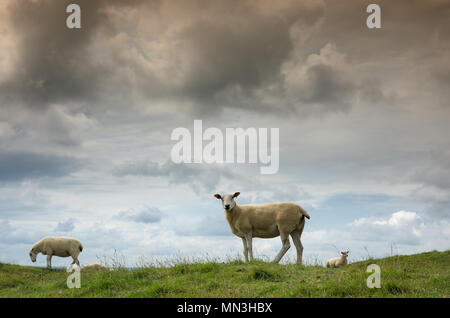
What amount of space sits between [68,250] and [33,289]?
12.6 metres

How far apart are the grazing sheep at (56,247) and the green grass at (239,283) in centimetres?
1087

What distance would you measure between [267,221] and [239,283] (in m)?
6.52

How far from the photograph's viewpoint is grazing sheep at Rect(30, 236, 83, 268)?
2912 cm

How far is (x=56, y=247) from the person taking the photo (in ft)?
96.0

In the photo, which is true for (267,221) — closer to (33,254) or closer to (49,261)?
(49,261)

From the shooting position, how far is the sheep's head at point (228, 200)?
66.5 ft

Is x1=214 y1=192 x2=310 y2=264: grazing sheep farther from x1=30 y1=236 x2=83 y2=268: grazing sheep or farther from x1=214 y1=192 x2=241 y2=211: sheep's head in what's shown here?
x1=30 y1=236 x2=83 y2=268: grazing sheep

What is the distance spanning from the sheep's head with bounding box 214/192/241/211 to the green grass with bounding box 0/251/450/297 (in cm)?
325

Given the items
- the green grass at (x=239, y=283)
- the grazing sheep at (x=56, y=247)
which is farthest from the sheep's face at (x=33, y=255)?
the green grass at (x=239, y=283)

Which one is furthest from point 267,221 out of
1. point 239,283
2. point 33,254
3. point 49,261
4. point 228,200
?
point 33,254

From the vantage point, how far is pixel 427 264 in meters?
24.0

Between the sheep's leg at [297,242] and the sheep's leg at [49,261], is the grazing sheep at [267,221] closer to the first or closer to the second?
the sheep's leg at [297,242]
